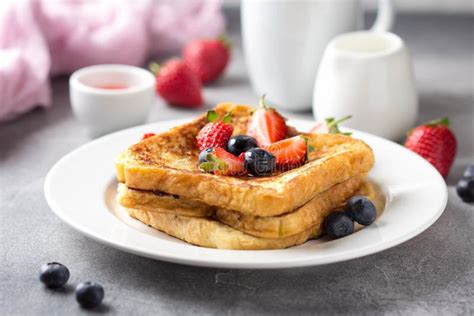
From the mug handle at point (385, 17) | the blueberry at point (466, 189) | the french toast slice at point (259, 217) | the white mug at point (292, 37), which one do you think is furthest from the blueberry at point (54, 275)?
the mug handle at point (385, 17)

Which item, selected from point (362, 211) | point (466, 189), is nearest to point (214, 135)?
point (362, 211)

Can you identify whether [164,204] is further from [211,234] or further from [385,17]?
[385,17]

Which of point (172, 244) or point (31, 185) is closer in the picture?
point (172, 244)

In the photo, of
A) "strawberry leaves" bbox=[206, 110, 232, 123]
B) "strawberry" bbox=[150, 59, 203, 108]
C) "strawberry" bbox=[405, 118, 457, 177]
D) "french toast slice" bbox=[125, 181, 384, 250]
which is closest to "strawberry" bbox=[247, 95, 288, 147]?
"strawberry leaves" bbox=[206, 110, 232, 123]

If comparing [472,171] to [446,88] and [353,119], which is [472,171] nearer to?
[353,119]

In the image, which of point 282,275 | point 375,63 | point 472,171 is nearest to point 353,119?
point 375,63

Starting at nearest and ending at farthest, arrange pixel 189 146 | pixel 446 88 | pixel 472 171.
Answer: pixel 189 146 → pixel 472 171 → pixel 446 88

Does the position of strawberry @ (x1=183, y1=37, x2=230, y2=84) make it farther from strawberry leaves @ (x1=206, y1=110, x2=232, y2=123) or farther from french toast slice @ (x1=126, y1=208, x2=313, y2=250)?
french toast slice @ (x1=126, y1=208, x2=313, y2=250)

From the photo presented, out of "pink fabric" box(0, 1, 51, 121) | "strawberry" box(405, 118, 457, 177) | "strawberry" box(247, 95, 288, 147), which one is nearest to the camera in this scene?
"strawberry" box(247, 95, 288, 147)
